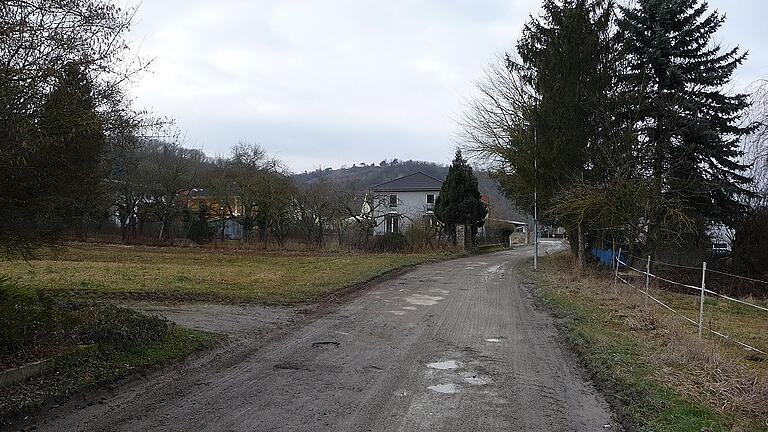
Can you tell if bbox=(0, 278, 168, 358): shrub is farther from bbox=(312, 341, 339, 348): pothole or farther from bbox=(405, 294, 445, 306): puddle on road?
bbox=(405, 294, 445, 306): puddle on road

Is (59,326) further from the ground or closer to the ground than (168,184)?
closer to the ground

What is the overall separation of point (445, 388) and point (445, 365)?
106 cm

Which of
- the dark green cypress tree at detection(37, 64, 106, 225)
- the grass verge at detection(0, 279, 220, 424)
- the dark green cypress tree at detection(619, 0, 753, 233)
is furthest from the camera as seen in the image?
the dark green cypress tree at detection(619, 0, 753, 233)

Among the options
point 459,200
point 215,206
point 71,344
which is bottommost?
point 71,344

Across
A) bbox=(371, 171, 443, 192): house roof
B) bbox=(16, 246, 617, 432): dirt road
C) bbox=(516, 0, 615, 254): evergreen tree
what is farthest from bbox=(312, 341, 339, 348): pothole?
bbox=(371, 171, 443, 192): house roof

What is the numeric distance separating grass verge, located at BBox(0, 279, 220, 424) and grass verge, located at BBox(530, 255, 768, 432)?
531 cm

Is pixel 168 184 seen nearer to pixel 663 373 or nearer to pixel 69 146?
pixel 69 146

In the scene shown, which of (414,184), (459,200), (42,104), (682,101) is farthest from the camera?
(414,184)

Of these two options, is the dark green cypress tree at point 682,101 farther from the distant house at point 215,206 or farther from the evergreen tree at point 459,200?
the distant house at point 215,206

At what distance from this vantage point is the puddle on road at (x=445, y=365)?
7.22 meters

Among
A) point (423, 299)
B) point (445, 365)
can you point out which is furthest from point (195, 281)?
point (445, 365)

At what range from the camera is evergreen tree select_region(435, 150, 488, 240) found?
1453 inches

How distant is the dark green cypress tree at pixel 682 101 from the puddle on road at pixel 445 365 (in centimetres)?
1631

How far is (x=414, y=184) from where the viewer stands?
62469mm
